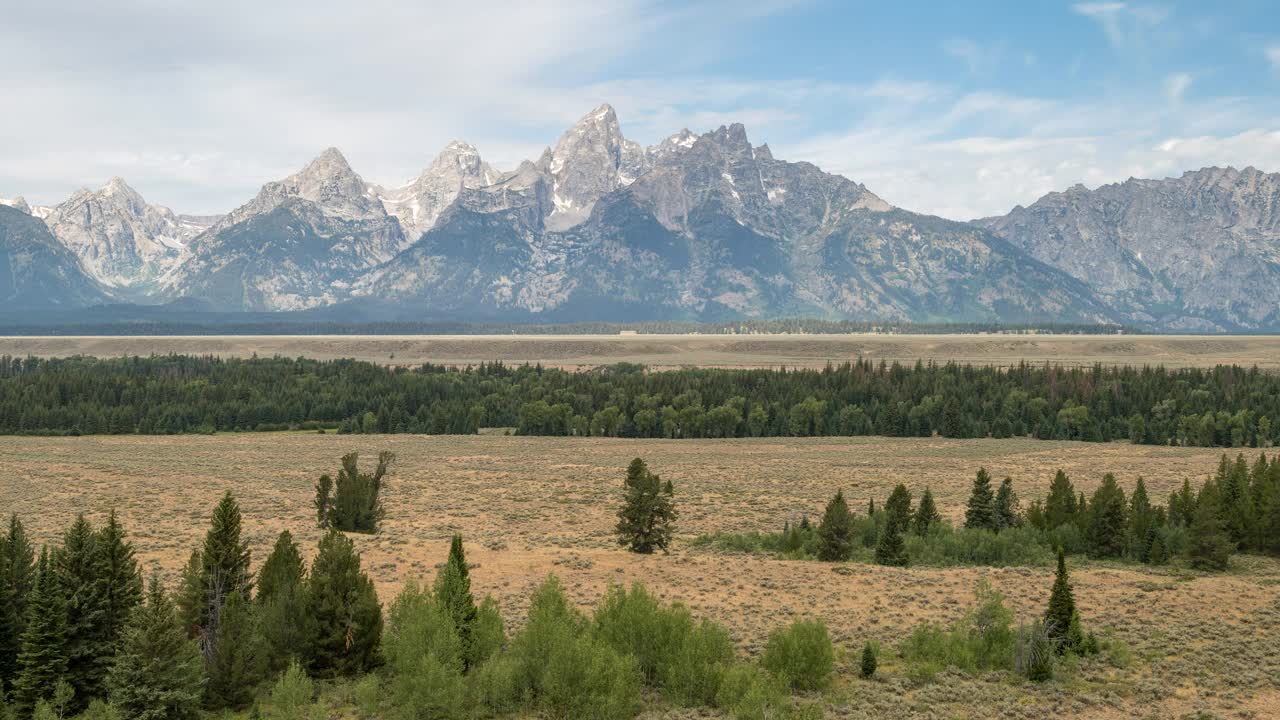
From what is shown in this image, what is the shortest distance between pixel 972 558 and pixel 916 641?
17.1 meters

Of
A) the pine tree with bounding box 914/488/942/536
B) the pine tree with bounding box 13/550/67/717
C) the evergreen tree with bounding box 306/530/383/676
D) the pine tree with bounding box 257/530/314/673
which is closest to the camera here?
the pine tree with bounding box 13/550/67/717

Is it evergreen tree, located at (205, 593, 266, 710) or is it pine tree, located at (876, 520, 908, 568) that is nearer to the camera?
evergreen tree, located at (205, 593, 266, 710)

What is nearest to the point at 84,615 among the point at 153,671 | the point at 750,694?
the point at 153,671

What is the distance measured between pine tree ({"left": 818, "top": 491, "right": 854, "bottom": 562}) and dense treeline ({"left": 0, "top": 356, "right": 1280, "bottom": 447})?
271 ft

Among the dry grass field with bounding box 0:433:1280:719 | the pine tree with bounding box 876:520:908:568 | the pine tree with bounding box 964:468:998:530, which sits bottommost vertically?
the dry grass field with bounding box 0:433:1280:719

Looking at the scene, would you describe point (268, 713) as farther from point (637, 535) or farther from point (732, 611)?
point (637, 535)

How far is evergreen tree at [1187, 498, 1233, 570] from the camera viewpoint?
4834cm

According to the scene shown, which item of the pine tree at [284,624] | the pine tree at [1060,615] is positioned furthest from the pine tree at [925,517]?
the pine tree at [284,624]

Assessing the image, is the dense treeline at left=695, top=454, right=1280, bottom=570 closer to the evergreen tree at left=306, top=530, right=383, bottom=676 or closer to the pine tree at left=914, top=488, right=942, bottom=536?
the pine tree at left=914, top=488, right=942, bottom=536

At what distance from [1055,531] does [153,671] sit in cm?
4501

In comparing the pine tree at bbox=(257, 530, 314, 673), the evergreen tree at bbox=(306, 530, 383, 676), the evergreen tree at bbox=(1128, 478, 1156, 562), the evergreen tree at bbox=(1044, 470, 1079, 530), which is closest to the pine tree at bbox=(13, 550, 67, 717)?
the pine tree at bbox=(257, 530, 314, 673)

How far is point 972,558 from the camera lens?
167 feet

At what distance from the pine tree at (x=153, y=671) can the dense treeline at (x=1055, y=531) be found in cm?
3115

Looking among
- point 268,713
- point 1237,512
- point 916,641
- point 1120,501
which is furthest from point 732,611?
point 1237,512
